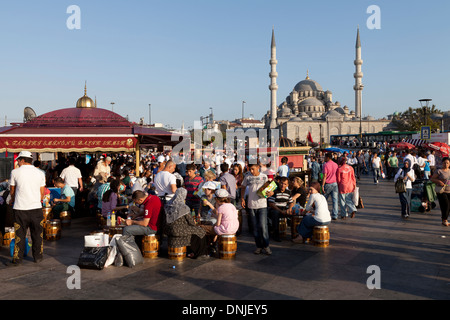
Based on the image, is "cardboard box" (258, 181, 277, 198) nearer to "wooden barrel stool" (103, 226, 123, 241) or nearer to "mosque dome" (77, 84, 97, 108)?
"wooden barrel stool" (103, 226, 123, 241)

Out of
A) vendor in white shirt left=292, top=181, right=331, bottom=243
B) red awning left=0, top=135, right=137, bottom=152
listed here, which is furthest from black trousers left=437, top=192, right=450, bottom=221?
red awning left=0, top=135, right=137, bottom=152

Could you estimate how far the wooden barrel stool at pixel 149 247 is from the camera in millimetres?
6289

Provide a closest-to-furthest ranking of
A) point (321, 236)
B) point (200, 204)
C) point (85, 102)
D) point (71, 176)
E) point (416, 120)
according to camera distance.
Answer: point (321, 236) < point (200, 204) < point (71, 176) < point (85, 102) < point (416, 120)

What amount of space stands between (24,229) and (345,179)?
24.2 ft

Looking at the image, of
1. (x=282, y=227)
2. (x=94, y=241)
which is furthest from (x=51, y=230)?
(x=282, y=227)

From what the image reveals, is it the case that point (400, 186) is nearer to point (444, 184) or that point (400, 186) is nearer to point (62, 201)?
point (444, 184)

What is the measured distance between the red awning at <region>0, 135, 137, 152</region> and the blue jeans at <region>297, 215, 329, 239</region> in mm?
5759

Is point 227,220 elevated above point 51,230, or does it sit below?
above

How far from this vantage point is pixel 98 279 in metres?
5.23

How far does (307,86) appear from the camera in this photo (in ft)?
371

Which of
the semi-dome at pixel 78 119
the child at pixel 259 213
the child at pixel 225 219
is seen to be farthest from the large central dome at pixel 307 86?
the child at pixel 225 219

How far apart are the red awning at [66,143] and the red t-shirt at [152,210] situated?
14.9 ft

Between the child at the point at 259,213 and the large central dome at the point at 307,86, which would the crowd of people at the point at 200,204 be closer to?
the child at the point at 259,213
